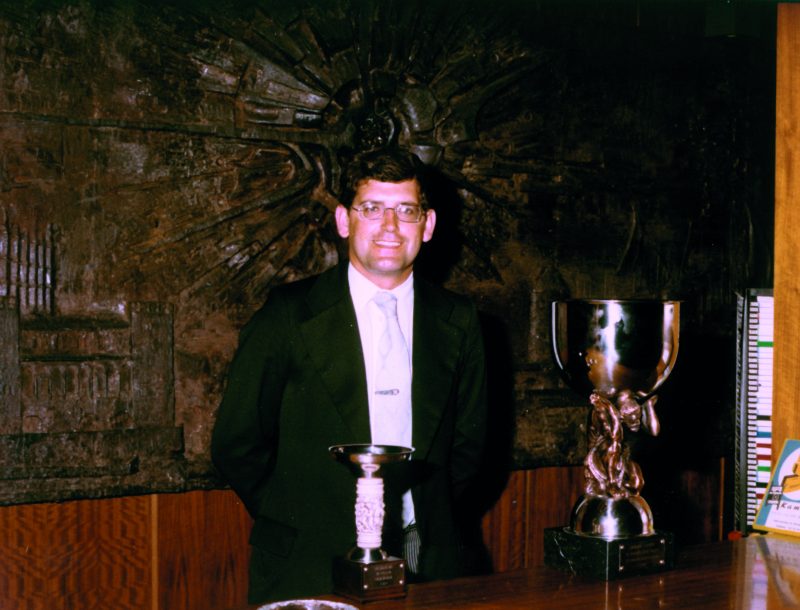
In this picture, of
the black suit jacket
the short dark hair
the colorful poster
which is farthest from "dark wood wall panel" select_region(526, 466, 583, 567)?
the short dark hair

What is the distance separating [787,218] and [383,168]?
43.7 inches

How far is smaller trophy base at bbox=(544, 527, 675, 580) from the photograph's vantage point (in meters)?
2.01

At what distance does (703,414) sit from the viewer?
4.01 metres

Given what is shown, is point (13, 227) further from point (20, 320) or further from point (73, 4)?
point (73, 4)

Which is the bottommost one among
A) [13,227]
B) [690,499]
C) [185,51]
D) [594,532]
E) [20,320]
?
[690,499]

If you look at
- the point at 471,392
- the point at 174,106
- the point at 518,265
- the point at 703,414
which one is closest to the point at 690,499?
the point at 703,414

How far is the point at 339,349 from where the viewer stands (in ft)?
9.00

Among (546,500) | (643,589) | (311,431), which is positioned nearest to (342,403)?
(311,431)

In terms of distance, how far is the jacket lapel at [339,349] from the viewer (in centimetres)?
269

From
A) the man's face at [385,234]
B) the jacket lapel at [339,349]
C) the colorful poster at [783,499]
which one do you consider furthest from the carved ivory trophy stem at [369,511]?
the colorful poster at [783,499]

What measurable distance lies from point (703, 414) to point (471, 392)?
146 cm

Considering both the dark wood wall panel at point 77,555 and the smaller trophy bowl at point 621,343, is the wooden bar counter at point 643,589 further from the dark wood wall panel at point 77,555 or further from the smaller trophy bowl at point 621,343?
the dark wood wall panel at point 77,555

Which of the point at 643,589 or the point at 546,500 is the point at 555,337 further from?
the point at 546,500

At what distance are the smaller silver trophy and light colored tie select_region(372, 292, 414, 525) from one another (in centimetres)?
91
